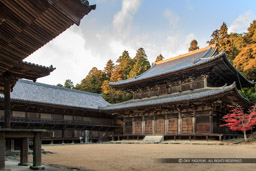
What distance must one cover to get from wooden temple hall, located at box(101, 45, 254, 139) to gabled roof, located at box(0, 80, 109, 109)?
5616mm

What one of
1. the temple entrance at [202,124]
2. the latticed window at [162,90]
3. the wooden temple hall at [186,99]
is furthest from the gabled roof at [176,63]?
the temple entrance at [202,124]

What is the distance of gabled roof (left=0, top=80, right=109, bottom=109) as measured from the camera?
87.7ft

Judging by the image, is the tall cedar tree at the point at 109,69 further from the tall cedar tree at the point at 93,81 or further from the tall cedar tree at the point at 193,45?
the tall cedar tree at the point at 193,45

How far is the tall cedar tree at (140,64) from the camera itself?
46469 millimetres

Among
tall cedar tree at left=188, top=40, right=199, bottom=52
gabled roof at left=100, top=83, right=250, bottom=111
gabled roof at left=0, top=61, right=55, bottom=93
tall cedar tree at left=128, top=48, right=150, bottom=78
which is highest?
tall cedar tree at left=188, top=40, right=199, bottom=52

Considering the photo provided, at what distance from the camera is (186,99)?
66.2 ft

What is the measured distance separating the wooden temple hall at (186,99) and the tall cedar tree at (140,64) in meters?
16.8

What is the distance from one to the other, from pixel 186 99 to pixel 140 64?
92.3 feet

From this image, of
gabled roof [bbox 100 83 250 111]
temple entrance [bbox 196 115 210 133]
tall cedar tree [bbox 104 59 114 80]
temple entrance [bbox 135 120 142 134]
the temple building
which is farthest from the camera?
tall cedar tree [bbox 104 59 114 80]

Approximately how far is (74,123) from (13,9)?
24.7 metres

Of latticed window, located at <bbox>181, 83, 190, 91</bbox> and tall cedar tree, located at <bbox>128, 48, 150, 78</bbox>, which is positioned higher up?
tall cedar tree, located at <bbox>128, 48, 150, 78</bbox>

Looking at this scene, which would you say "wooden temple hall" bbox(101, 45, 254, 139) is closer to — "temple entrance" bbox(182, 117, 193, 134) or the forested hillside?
"temple entrance" bbox(182, 117, 193, 134)

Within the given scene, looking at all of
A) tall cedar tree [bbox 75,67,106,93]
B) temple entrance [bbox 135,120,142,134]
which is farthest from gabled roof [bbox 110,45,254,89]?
tall cedar tree [bbox 75,67,106,93]

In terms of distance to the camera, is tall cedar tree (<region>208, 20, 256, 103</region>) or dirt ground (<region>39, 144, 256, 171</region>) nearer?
dirt ground (<region>39, 144, 256, 171</region>)
